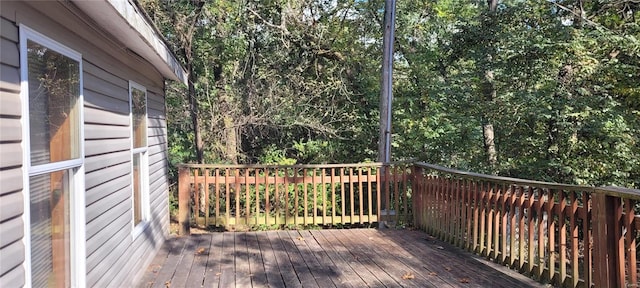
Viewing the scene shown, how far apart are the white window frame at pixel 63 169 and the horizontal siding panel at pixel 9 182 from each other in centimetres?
4

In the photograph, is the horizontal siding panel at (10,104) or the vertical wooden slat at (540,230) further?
the vertical wooden slat at (540,230)

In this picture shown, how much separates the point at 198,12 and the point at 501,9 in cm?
591

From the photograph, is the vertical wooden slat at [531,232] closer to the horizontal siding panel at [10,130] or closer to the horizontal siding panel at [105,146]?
the horizontal siding panel at [105,146]

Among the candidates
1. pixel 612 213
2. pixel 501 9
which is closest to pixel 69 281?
pixel 612 213

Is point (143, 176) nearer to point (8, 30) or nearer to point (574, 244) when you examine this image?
point (8, 30)

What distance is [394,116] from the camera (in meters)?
10.0

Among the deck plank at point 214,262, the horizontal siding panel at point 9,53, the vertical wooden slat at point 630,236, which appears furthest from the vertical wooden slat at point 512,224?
the horizontal siding panel at point 9,53

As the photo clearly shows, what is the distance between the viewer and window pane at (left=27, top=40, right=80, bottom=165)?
6.61 ft

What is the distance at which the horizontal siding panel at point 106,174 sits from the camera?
Result: 2.78 m

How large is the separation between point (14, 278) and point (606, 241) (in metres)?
3.36

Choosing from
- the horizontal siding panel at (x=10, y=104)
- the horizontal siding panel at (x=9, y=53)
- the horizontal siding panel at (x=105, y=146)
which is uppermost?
the horizontal siding panel at (x=9, y=53)

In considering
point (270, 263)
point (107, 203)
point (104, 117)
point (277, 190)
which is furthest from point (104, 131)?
point (277, 190)

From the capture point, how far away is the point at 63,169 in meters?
Result: 2.35

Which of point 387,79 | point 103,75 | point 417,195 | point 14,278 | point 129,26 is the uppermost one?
point 387,79
